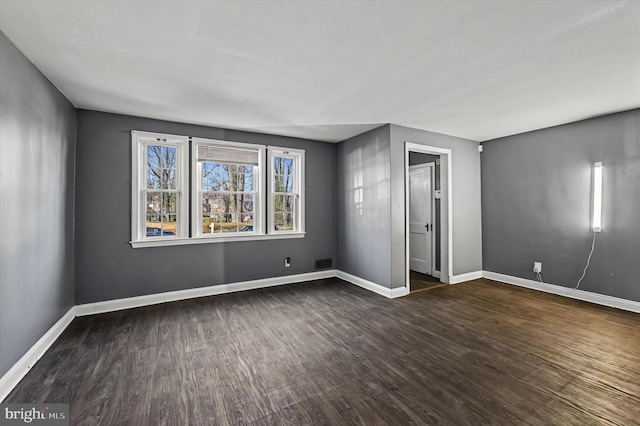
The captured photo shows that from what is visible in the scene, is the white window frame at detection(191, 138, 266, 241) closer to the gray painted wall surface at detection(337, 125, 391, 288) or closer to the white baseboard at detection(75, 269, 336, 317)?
the white baseboard at detection(75, 269, 336, 317)

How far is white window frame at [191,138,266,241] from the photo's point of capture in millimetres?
4180

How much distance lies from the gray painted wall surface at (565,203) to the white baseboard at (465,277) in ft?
0.92

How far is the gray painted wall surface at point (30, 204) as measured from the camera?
2084 millimetres

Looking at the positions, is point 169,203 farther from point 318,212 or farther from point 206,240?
point 318,212

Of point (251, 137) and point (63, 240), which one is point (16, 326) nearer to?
point (63, 240)

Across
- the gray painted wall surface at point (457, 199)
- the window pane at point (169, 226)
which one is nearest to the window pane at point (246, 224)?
the window pane at point (169, 226)

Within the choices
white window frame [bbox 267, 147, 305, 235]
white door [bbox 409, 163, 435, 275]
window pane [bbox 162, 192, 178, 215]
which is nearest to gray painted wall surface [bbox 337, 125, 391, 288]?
white window frame [bbox 267, 147, 305, 235]

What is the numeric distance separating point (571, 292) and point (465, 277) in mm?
1430

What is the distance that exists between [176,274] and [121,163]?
169cm

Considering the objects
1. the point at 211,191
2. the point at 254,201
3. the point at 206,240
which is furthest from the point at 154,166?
the point at 254,201

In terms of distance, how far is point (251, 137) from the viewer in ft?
15.1

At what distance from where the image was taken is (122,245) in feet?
12.3

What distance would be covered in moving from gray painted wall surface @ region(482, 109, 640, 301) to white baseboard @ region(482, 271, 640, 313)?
0.07 m

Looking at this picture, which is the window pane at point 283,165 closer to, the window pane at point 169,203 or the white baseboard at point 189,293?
the window pane at point 169,203
